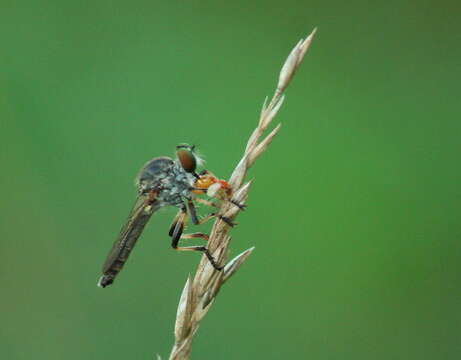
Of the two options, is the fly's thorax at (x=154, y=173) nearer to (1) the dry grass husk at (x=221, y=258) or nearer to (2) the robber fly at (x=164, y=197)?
(2) the robber fly at (x=164, y=197)

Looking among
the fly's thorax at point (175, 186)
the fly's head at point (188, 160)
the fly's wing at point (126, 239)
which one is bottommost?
the fly's wing at point (126, 239)

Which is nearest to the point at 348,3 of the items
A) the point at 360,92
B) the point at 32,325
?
the point at 360,92

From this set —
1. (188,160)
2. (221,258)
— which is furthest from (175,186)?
(221,258)

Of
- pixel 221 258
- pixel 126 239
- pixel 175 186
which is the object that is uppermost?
pixel 221 258

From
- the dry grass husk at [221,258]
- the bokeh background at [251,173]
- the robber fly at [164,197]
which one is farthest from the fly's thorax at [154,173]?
the dry grass husk at [221,258]

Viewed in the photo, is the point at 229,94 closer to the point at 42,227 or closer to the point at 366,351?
the point at 42,227

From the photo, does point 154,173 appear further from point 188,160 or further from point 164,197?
point 188,160

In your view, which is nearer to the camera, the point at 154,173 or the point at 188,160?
the point at 188,160
